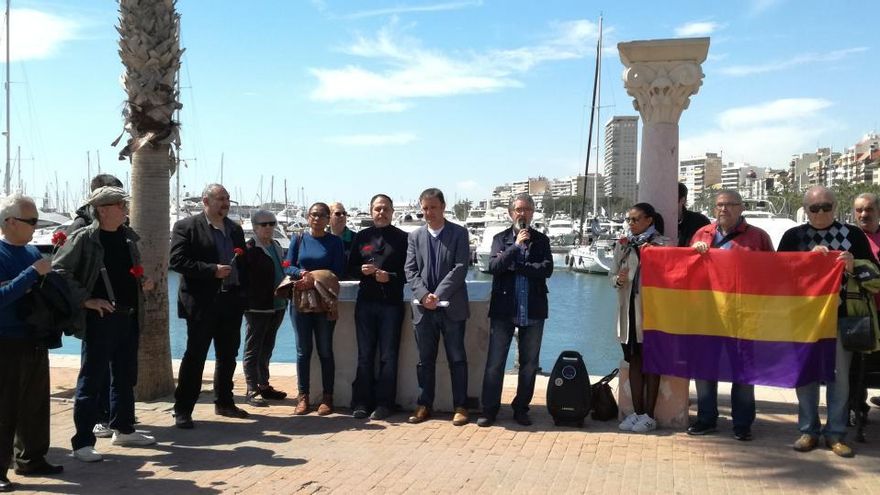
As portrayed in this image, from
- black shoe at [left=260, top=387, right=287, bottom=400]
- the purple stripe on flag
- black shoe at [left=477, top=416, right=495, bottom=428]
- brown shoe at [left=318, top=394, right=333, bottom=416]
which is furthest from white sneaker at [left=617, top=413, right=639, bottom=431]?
black shoe at [left=260, top=387, right=287, bottom=400]

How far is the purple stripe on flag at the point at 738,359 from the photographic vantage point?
6027mm

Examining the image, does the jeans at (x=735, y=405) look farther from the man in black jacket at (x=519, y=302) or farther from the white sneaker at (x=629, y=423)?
the man in black jacket at (x=519, y=302)

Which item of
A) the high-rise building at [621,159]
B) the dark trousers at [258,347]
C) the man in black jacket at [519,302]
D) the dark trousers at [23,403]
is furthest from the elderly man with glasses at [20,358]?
the high-rise building at [621,159]

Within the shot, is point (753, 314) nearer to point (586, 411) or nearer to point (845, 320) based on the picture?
Result: point (845, 320)

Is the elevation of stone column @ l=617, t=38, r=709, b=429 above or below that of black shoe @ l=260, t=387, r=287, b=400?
above

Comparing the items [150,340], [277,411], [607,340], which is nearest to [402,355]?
[277,411]

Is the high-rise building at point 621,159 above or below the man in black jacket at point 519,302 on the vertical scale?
above

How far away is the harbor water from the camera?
16578 millimetres

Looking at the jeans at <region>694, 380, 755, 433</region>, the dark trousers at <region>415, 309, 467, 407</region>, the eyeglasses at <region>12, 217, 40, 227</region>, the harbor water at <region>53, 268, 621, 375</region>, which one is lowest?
the harbor water at <region>53, 268, 621, 375</region>

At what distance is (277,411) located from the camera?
24.1 ft

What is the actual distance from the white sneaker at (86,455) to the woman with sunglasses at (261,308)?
2.07 m

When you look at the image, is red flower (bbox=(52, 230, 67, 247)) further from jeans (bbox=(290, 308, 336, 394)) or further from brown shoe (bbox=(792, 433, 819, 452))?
brown shoe (bbox=(792, 433, 819, 452))

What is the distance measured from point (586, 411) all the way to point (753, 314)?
5.24 ft

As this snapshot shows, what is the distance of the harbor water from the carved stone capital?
2.57 m
